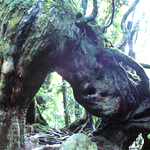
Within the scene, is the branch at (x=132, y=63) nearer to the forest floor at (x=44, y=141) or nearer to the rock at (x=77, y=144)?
the forest floor at (x=44, y=141)

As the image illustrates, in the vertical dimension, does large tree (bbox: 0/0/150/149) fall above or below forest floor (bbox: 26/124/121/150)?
above

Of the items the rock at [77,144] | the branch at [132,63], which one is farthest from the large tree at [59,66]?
the rock at [77,144]

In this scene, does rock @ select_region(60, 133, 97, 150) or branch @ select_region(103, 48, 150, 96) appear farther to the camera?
branch @ select_region(103, 48, 150, 96)

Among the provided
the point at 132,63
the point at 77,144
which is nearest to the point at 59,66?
the point at 77,144

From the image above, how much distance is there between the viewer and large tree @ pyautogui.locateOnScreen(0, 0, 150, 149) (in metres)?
2.71

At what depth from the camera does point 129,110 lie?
16.3 ft

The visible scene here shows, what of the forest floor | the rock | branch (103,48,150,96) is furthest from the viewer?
branch (103,48,150,96)

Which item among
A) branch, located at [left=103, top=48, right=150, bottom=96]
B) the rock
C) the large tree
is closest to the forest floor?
the large tree

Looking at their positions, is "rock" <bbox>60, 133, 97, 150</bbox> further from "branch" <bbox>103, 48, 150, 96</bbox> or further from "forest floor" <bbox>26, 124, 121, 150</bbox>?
"branch" <bbox>103, 48, 150, 96</bbox>

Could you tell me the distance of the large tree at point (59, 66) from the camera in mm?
2711

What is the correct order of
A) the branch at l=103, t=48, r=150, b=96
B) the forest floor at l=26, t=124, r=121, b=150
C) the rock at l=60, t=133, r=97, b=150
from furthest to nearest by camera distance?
the branch at l=103, t=48, r=150, b=96 < the forest floor at l=26, t=124, r=121, b=150 < the rock at l=60, t=133, r=97, b=150

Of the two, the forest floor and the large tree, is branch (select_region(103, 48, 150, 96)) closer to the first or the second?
the large tree

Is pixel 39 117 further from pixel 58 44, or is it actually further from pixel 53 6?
pixel 53 6

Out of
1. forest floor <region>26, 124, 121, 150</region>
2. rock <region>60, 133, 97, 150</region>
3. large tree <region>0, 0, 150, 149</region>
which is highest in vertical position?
large tree <region>0, 0, 150, 149</region>
